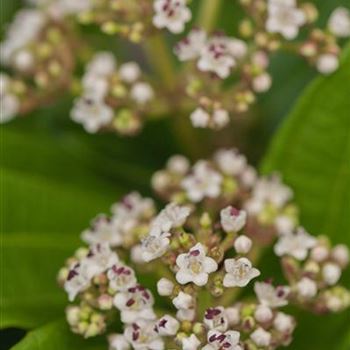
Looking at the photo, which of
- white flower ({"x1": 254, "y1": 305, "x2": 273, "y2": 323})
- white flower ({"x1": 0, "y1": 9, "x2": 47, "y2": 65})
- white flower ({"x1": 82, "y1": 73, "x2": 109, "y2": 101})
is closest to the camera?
white flower ({"x1": 254, "y1": 305, "x2": 273, "y2": 323})

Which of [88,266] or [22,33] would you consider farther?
[22,33]

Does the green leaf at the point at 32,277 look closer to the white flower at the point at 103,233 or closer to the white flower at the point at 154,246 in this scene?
the white flower at the point at 103,233

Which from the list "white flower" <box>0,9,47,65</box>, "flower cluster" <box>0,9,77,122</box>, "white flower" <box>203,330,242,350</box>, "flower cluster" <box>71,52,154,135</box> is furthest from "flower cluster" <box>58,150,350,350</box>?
"white flower" <box>0,9,47,65</box>

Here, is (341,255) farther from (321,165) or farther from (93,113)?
(93,113)

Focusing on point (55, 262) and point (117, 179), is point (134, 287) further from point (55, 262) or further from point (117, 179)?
point (117, 179)

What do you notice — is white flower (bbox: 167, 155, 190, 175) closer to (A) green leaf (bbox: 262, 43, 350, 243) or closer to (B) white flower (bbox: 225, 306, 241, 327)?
(A) green leaf (bbox: 262, 43, 350, 243)

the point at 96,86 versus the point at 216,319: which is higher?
the point at 96,86

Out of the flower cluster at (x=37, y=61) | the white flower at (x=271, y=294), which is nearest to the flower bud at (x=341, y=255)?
the white flower at (x=271, y=294)

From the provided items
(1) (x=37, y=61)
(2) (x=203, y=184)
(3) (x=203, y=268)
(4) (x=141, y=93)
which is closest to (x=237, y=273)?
(3) (x=203, y=268)
